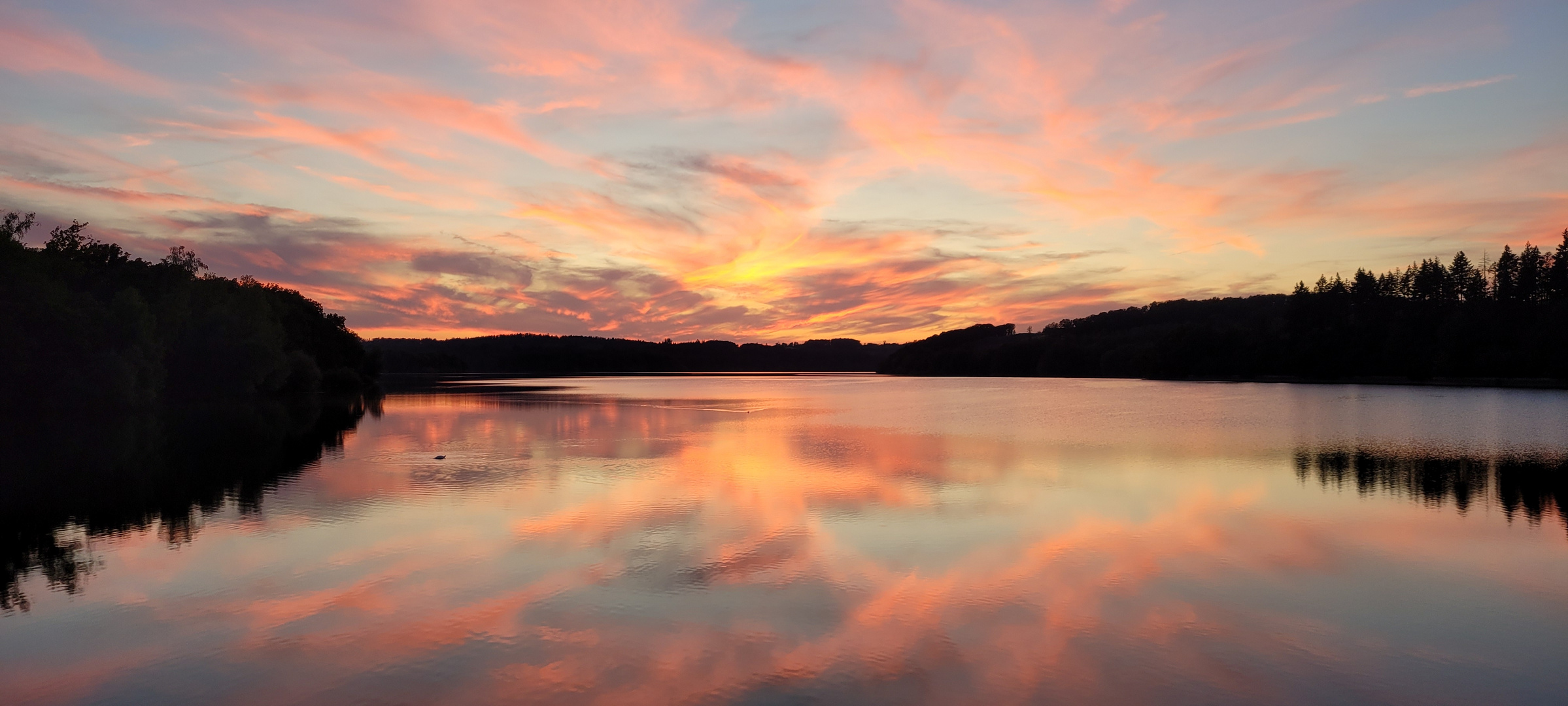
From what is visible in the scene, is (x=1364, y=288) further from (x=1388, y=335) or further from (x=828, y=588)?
(x=828, y=588)

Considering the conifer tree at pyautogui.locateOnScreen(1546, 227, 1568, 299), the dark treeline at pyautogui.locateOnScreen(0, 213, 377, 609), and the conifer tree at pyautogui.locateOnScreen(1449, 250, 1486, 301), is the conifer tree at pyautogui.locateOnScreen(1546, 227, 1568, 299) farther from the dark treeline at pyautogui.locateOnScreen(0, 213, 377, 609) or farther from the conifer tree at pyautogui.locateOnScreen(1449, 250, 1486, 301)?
the dark treeline at pyautogui.locateOnScreen(0, 213, 377, 609)

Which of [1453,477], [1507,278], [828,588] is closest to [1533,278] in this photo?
[1507,278]

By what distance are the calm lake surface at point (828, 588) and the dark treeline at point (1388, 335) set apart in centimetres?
7430

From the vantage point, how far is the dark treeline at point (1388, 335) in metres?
79.6

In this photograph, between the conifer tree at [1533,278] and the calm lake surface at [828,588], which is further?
the conifer tree at [1533,278]

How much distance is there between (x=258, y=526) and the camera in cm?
1380

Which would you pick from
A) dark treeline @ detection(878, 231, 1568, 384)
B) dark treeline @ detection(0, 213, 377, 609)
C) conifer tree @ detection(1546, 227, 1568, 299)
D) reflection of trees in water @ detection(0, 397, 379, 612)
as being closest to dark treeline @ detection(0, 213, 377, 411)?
dark treeline @ detection(0, 213, 377, 609)

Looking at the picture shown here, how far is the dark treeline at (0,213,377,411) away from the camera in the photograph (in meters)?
38.1

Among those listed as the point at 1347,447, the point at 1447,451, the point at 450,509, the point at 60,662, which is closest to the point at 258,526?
the point at 450,509

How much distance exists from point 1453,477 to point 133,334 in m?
53.5

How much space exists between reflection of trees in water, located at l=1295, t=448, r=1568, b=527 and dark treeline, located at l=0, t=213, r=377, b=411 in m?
48.6

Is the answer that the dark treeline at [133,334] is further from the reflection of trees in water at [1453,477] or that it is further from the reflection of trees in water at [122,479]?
the reflection of trees in water at [1453,477]

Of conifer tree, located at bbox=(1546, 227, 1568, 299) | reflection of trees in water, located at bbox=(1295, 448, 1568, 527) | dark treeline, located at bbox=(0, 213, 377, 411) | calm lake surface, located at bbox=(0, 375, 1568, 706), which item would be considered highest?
conifer tree, located at bbox=(1546, 227, 1568, 299)

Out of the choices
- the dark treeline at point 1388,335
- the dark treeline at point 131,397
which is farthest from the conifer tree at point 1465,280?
the dark treeline at point 131,397
